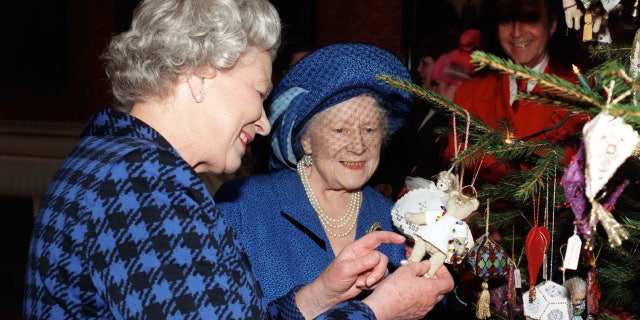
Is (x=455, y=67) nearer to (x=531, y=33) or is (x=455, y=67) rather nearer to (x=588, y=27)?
(x=531, y=33)

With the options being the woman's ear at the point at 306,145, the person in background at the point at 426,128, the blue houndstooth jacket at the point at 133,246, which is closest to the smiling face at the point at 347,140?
the woman's ear at the point at 306,145

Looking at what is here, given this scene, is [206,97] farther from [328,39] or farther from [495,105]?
[328,39]

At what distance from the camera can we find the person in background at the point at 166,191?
1.09m

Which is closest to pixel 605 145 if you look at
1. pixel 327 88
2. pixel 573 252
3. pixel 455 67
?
pixel 573 252

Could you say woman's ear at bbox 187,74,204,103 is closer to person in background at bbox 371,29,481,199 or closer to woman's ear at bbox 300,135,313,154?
woman's ear at bbox 300,135,313,154

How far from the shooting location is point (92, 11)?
622 cm

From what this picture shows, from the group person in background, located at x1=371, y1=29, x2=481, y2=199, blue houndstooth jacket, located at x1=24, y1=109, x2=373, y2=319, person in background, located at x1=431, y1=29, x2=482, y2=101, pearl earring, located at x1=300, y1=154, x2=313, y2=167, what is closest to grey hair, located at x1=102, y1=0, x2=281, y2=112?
blue houndstooth jacket, located at x1=24, y1=109, x2=373, y2=319

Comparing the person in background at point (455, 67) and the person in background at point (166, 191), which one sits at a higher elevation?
the person in background at point (166, 191)

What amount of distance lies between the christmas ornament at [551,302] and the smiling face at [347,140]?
66 centimetres

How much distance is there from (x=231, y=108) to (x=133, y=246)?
39 cm

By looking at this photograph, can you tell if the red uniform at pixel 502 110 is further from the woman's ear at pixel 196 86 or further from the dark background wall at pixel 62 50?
the dark background wall at pixel 62 50

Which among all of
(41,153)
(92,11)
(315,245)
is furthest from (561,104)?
(92,11)

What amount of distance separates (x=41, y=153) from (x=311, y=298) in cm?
462

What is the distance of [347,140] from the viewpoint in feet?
6.67
